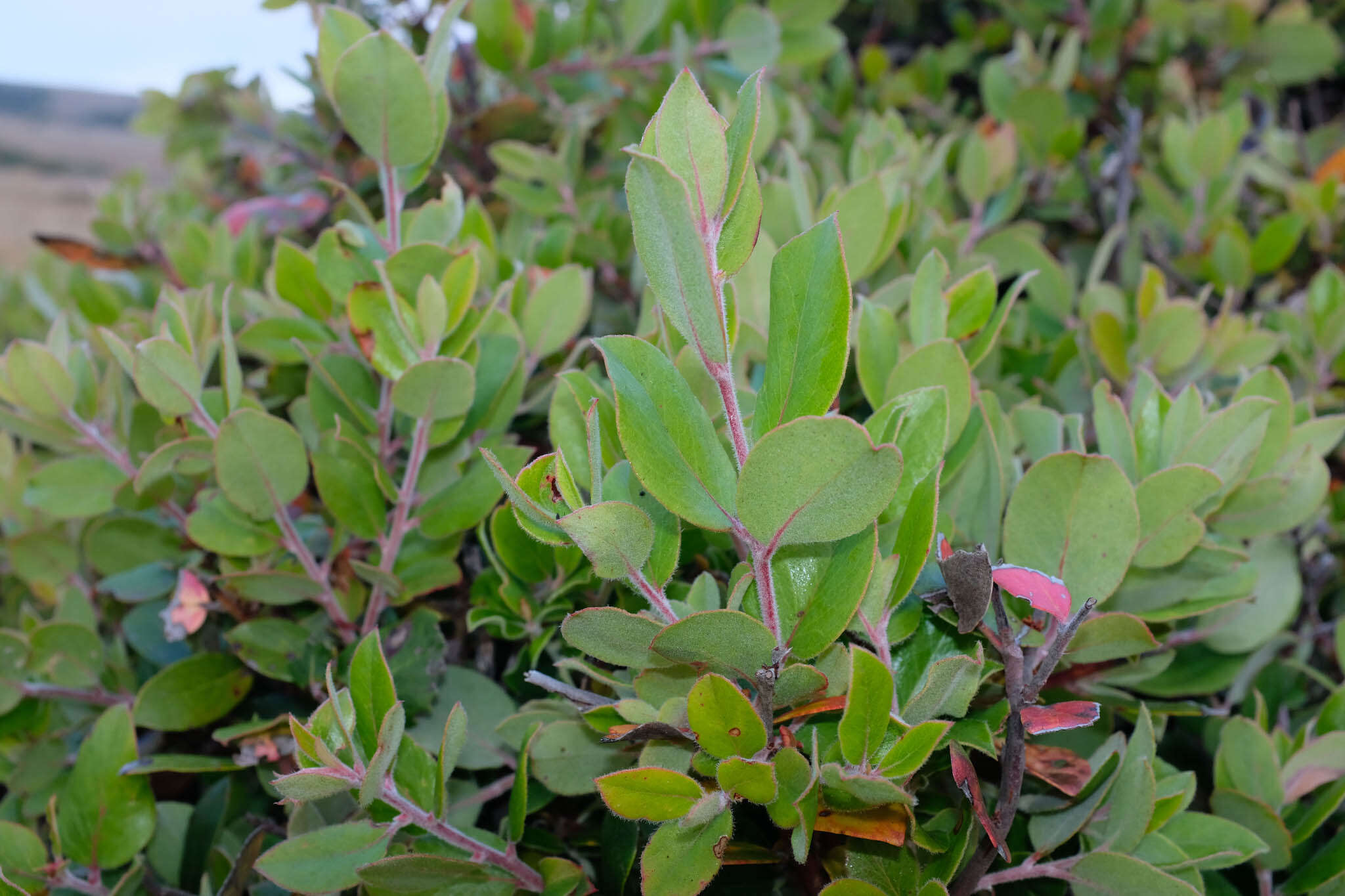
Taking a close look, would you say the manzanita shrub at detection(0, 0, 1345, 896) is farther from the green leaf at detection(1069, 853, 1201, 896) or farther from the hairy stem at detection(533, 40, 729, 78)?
the hairy stem at detection(533, 40, 729, 78)

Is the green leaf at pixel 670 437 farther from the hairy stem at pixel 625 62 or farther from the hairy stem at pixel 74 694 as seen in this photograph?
the hairy stem at pixel 625 62

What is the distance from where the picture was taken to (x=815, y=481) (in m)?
0.49

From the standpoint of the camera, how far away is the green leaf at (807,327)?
0.50 m

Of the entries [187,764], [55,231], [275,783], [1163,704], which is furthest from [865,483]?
[55,231]

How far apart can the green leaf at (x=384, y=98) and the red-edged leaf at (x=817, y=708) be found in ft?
2.07

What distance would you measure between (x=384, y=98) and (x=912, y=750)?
72 cm

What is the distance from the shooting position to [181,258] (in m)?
1.52

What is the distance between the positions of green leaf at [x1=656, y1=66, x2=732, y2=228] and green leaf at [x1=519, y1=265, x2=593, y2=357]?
1.54 ft

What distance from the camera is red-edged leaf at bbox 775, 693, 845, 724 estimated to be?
592mm

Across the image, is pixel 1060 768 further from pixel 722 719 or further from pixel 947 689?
pixel 722 719

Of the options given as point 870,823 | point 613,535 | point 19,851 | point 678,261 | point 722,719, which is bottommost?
point 19,851

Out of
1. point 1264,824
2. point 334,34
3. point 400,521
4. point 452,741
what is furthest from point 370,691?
point 1264,824

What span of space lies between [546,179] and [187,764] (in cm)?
92

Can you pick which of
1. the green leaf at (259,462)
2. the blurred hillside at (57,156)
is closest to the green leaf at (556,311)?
the green leaf at (259,462)
